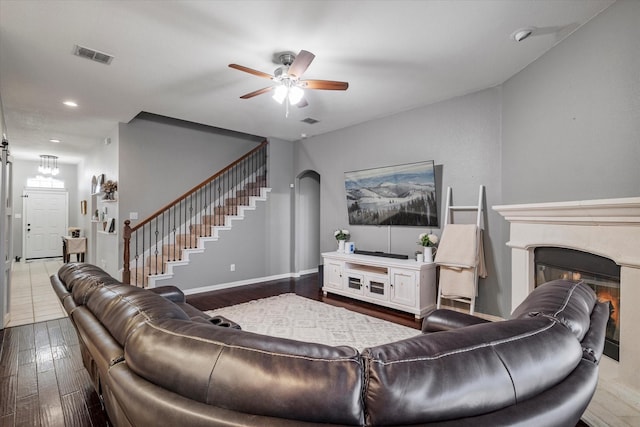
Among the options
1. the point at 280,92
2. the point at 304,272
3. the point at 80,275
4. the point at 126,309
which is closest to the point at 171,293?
the point at 80,275

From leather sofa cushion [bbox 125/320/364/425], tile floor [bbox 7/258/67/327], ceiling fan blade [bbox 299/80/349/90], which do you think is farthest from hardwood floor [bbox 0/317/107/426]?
ceiling fan blade [bbox 299/80/349/90]

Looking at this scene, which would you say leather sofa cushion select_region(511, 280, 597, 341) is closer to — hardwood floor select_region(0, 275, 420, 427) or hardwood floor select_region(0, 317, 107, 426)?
hardwood floor select_region(0, 275, 420, 427)

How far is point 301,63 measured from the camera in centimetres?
261

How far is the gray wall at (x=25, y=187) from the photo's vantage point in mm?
8373

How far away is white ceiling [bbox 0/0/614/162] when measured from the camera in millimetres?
2316

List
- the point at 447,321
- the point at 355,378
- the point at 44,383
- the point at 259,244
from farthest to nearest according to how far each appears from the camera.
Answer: the point at 259,244
the point at 44,383
the point at 447,321
the point at 355,378

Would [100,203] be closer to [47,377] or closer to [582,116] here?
[47,377]

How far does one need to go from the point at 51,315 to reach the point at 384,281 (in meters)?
4.47

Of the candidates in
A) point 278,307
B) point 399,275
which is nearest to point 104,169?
point 278,307

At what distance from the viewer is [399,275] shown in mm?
4078

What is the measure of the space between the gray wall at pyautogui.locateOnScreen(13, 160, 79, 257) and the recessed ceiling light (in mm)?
9546

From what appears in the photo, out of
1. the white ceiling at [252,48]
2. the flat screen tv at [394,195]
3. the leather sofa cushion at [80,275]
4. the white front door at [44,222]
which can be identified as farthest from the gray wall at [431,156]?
the white front door at [44,222]

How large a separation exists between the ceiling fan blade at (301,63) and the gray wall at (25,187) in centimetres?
792

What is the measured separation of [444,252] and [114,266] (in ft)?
16.9
